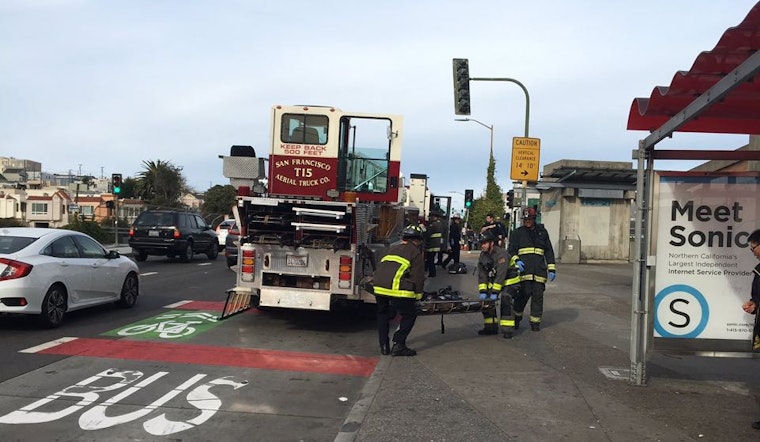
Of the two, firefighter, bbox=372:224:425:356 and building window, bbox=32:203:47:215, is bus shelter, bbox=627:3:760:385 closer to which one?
firefighter, bbox=372:224:425:356

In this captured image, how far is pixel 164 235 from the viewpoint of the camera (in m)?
20.2

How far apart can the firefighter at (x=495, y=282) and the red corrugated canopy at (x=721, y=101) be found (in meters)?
2.89

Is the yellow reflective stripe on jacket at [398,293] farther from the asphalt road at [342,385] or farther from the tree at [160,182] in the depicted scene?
the tree at [160,182]

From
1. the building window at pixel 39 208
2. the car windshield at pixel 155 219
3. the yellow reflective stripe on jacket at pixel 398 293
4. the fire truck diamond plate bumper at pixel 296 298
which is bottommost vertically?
the fire truck diamond plate bumper at pixel 296 298

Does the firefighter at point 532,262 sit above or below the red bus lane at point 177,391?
above

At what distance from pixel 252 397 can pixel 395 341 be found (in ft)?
7.11

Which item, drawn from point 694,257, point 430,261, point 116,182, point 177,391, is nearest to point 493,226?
point 694,257

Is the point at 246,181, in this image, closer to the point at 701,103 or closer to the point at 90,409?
the point at 90,409

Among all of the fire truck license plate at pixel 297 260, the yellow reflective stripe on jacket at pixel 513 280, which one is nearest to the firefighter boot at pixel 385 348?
the fire truck license plate at pixel 297 260

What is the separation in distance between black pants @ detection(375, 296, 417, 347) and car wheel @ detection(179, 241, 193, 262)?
14.9 m

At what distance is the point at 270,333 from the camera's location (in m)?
9.12

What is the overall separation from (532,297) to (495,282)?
0.73m

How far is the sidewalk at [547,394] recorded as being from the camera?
189 inches

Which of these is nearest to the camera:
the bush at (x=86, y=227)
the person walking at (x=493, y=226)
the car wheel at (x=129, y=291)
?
the person walking at (x=493, y=226)
